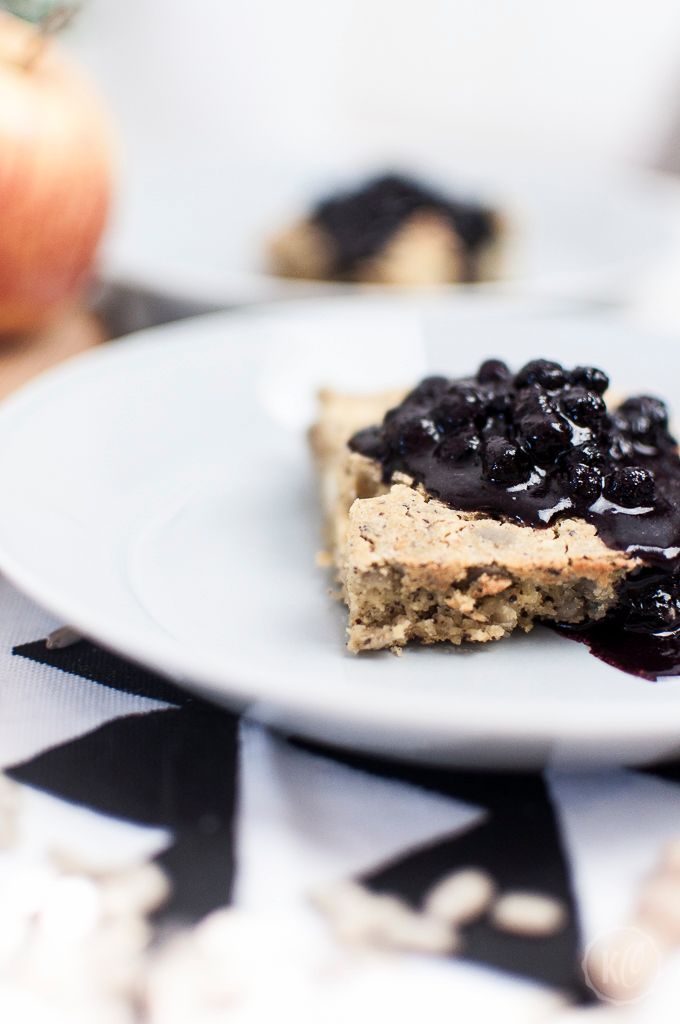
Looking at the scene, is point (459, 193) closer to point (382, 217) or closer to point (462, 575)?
point (382, 217)

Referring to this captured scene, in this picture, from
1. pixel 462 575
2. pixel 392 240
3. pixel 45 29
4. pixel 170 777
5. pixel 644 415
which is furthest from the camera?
pixel 392 240

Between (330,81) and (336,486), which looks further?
(330,81)

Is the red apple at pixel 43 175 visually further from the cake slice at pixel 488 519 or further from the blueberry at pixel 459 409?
the blueberry at pixel 459 409

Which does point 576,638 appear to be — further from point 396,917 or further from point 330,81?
point 330,81

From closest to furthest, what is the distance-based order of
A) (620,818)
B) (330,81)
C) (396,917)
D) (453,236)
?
(396,917) → (620,818) → (453,236) → (330,81)

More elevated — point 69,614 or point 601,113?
point 601,113

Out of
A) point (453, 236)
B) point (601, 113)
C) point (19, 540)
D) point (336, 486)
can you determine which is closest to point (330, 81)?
point (601, 113)

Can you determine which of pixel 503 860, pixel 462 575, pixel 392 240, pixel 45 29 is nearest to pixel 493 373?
pixel 462 575

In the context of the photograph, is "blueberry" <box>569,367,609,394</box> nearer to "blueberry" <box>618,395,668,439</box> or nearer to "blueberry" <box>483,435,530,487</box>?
"blueberry" <box>618,395,668,439</box>
